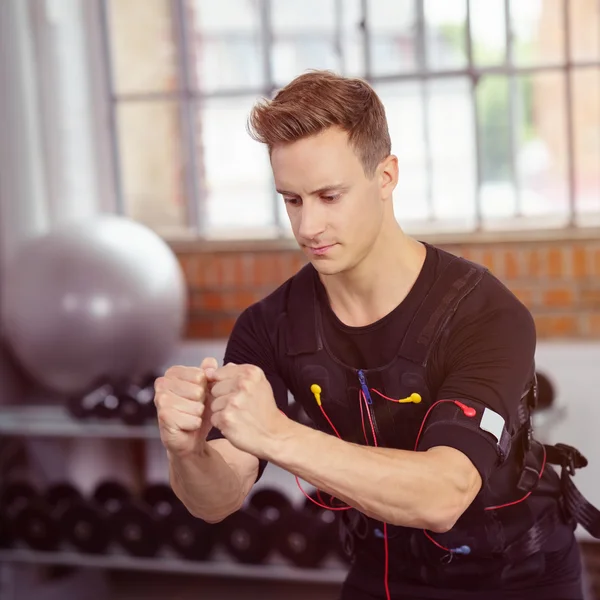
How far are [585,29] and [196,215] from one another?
4.80 ft

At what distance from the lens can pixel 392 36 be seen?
327 cm

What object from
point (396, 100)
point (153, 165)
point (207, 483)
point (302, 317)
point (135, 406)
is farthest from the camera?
point (153, 165)

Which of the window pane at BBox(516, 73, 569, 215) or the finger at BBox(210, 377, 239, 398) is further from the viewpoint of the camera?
the window pane at BBox(516, 73, 569, 215)

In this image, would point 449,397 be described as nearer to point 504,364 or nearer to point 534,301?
point 504,364

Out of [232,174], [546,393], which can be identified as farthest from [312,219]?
[232,174]

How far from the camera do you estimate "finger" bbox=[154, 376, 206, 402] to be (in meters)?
1.37

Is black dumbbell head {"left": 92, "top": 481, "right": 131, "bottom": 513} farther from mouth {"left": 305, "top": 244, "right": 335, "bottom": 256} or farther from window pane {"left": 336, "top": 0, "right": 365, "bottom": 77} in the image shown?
mouth {"left": 305, "top": 244, "right": 335, "bottom": 256}

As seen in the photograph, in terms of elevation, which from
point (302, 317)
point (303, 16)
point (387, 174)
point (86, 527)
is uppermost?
point (303, 16)

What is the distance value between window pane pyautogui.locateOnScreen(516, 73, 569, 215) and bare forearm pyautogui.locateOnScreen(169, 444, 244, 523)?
2.00 metres

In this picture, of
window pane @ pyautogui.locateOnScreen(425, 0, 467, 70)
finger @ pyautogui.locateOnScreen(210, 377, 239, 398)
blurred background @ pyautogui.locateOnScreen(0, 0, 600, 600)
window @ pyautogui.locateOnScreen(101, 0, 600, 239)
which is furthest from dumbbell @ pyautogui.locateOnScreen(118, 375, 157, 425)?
finger @ pyautogui.locateOnScreen(210, 377, 239, 398)

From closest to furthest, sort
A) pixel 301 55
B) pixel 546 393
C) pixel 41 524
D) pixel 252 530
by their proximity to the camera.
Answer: pixel 546 393, pixel 252 530, pixel 41 524, pixel 301 55

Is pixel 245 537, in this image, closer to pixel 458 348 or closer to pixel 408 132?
pixel 408 132

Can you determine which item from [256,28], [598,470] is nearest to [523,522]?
[598,470]

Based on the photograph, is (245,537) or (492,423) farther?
(245,537)
